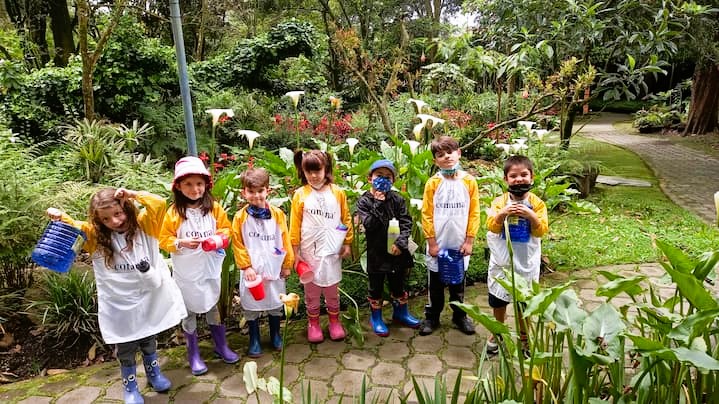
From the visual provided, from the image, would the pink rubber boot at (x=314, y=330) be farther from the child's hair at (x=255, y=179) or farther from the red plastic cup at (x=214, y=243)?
the child's hair at (x=255, y=179)

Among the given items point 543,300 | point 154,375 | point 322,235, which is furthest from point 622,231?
point 154,375

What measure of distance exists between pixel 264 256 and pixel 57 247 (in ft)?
3.22

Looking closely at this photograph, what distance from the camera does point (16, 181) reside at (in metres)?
3.22

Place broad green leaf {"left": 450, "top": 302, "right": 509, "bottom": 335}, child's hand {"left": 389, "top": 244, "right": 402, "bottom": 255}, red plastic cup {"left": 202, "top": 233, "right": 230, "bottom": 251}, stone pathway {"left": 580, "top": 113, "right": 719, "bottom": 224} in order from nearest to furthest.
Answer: broad green leaf {"left": 450, "top": 302, "right": 509, "bottom": 335}, red plastic cup {"left": 202, "top": 233, "right": 230, "bottom": 251}, child's hand {"left": 389, "top": 244, "right": 402, "bottom": 255}, stone pathway {"left": 580, "top": 113, "right": 719, "bottom": 224}

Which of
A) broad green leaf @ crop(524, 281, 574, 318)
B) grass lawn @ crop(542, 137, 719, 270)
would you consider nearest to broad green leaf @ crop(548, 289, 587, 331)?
broad green leaf @ crop(524, 281, 574, 318)

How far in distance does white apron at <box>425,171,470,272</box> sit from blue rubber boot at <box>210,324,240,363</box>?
4.42 ft

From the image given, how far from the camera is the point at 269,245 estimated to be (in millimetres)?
2732

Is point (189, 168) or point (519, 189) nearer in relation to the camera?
point (189, 168)

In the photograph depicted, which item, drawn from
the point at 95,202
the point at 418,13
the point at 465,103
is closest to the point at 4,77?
the point at 95,202

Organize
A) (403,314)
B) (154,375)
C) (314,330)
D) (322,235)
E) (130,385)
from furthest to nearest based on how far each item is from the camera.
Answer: (403,314), (314,330), (322,235), (154,375), (130,385)

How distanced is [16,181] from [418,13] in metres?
18.1

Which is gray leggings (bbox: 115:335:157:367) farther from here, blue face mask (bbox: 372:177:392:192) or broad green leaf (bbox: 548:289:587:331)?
broad green leaf (bbox: 548:289:587:331)

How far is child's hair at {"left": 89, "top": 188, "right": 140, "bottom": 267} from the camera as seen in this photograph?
89.0 inches

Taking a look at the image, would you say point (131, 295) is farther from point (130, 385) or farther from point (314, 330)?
point (314, 330)
